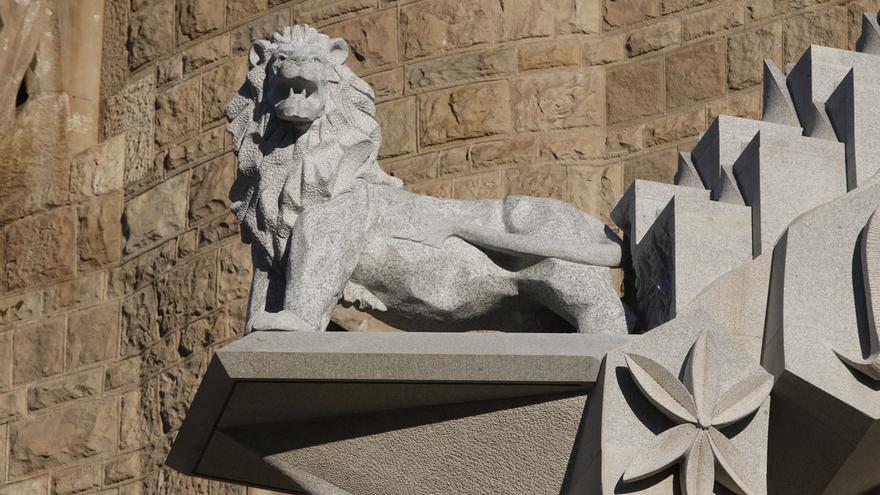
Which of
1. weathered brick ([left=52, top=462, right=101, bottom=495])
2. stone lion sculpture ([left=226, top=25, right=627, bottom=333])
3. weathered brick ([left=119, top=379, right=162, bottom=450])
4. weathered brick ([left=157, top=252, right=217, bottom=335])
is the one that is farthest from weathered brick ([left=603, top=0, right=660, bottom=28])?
stone lion sculpture ([left=226, top=25, right=627, bottom=333])

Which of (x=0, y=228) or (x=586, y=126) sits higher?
(x=586, y=126)

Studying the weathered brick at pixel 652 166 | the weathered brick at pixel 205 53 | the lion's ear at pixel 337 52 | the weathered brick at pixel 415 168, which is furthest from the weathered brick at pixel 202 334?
the lion's ear at pixel 337 52

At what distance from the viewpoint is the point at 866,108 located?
25.5 feet

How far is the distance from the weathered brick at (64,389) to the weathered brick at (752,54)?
392 cm

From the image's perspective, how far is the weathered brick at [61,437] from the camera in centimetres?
1273

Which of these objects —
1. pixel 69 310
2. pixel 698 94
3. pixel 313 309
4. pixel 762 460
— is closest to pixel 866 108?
pixel 762 460

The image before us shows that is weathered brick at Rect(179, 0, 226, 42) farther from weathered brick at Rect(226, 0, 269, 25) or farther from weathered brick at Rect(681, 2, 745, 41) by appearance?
weathered brick at Rect(681, 2, 745, 41)

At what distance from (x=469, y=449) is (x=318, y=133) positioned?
142 centimetres

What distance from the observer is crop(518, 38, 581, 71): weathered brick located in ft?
39.4

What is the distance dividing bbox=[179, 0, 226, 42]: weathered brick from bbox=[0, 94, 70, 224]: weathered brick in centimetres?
104

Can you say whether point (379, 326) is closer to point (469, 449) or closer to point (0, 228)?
point (0, 228)

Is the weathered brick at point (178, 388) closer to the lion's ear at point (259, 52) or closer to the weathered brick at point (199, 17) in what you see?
the weathered brick at point (199, 17)

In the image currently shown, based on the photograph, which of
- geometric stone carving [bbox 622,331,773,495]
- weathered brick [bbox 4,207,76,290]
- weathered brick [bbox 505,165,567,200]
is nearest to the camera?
geometric stone carving [bbox 622,331,773,495]

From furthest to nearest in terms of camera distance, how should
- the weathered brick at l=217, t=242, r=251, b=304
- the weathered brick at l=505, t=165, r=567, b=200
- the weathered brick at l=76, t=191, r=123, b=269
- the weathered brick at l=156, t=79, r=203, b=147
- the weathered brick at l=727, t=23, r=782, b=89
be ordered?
the weathered brick at l=76, t=191, r=123, b=269 < the weathered brick at l=156, t=79, r=203, b=147 < the weathered brick at l=217, t=242, r=251, b=304 < the weathered brick at l=505, t=165, r=567, b=200 < the weathered brick at l=727, t=23, r=782, b=89
